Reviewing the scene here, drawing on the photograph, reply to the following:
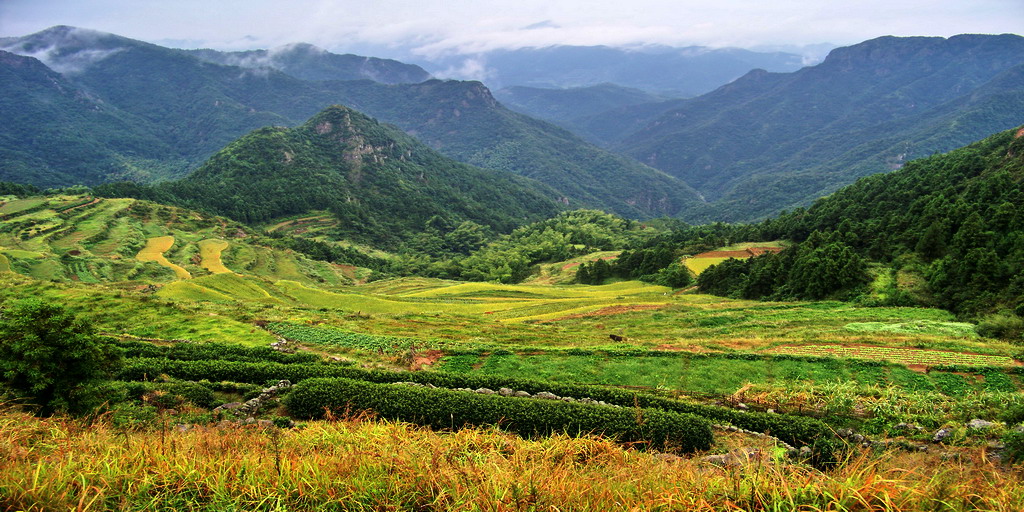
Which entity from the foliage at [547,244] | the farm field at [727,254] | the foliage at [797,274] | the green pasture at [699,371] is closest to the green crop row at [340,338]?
the green pasture at [699,371]

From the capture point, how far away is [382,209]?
19962 centimetres

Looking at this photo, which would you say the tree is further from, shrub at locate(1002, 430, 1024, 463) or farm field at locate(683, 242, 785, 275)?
farm field at locate(683, 242, 785, 275)

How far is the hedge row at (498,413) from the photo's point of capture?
12766mm

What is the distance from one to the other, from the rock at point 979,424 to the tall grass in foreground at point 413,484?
32.2 ft

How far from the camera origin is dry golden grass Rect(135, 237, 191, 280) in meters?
69.8

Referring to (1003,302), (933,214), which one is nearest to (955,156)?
(933,214)

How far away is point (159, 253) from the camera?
80625mm

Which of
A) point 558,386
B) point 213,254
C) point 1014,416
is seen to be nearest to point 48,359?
point 558,386

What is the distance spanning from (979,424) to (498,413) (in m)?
14.6

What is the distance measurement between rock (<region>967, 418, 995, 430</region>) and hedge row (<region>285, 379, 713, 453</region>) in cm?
836

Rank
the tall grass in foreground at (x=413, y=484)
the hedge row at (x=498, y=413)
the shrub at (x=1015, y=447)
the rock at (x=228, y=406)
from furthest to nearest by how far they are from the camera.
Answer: the rock at (x=228, y=406), the hedge row at (x=498, y=413), the shrub at (x=1015, y=447), the tall grass in foreground at (x=413, y=484)

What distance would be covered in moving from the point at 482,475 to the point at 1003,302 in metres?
41.5

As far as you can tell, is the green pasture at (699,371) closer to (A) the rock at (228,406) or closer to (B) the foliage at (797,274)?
(A) the rock at (228,406)

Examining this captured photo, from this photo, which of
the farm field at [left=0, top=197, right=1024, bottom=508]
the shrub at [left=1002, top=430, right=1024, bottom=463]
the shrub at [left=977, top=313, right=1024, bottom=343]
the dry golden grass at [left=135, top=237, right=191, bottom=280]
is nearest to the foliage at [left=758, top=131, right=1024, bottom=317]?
the shrub at [left=977, top=313, right=1024, bottom=343]
